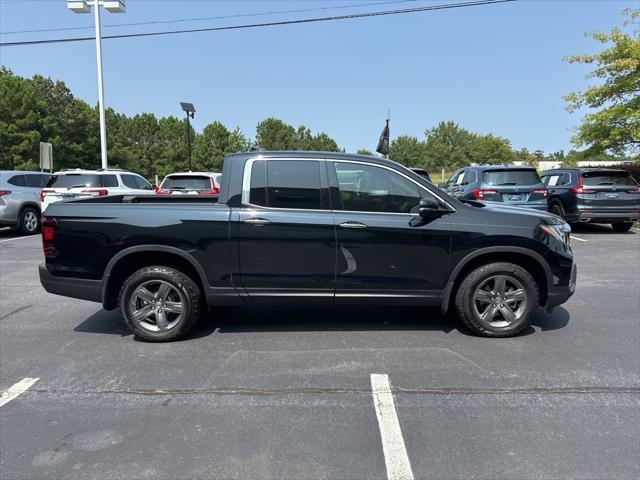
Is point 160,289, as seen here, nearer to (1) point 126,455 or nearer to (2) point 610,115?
(1) point 126,455

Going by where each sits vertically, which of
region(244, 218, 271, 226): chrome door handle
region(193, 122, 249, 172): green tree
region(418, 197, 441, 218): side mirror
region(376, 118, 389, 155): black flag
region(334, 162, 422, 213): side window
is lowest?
region(244, 218, 271, 226): chrome door handle

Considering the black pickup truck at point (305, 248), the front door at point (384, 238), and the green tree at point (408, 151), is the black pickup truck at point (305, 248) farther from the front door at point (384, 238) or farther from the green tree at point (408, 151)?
the green tree at point (408, 151)

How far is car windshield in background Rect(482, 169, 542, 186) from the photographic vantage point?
1112 centimetres

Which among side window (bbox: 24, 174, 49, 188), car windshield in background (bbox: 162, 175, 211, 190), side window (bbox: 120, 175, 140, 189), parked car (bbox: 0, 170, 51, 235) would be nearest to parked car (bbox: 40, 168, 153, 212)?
side window (bbox: 120, 175, 140, 189)

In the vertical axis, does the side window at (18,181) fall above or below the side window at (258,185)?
above

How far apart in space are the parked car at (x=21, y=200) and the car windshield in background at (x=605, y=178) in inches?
582

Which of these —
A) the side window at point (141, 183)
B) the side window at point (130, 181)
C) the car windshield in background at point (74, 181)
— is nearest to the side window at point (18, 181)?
the car windshield in background at point (74, 181)

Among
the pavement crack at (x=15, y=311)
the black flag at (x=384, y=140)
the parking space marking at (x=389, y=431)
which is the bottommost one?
the parking space marking at (x=389, y=431)

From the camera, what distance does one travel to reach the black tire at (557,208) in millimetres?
12906

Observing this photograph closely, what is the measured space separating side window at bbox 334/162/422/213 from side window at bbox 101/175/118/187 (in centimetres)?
1050

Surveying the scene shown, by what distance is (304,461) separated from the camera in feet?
9.13

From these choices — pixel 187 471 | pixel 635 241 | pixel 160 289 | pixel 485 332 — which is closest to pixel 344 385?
pixel 187 471

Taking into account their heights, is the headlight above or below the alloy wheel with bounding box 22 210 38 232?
above

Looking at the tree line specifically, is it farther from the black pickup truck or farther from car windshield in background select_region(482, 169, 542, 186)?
the black pickup truck
